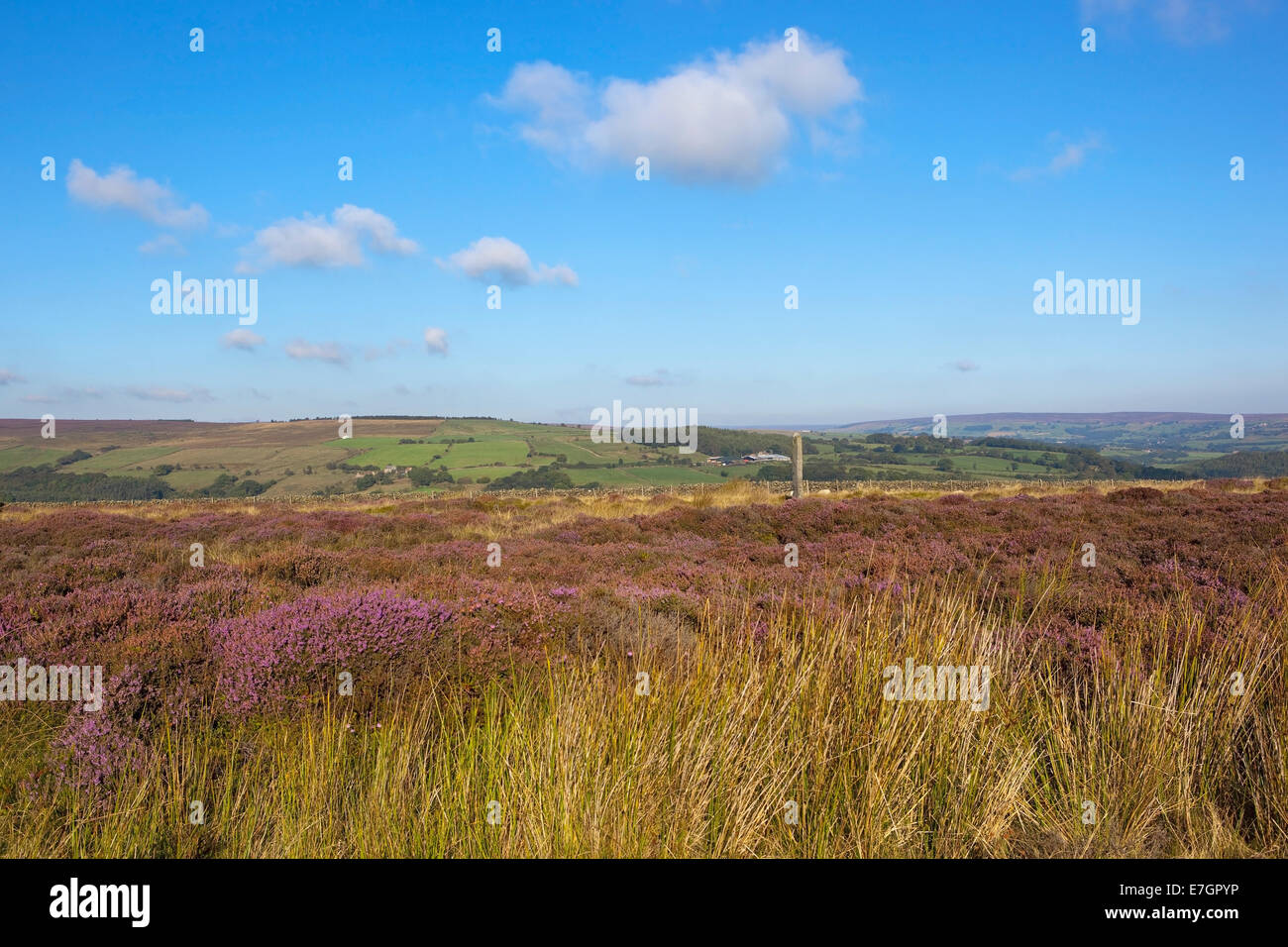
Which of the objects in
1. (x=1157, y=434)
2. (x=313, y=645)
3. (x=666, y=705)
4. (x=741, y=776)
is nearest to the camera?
(x=741, y=776)

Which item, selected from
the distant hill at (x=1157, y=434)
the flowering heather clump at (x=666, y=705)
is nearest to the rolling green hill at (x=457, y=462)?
the distant hill at (x=1157, y=434)

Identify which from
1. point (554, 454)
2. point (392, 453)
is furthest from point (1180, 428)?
point (392, 453)

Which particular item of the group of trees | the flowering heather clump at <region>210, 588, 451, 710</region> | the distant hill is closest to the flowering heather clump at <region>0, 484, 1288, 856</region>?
Result: the flowering heather clump at <region>210, 588, 451, 710</region>

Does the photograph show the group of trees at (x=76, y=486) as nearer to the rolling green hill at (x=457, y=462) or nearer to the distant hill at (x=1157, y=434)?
the rolling green hill at (x=457, y=462)

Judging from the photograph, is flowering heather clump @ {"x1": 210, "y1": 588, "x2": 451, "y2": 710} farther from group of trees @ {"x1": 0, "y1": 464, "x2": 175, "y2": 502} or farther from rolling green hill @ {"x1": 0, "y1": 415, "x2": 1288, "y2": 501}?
group of trees @ {"x1": 0, "y1": 464, "x2": 175, "y2": 502}

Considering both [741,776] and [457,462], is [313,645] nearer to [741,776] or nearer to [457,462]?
[741,776]

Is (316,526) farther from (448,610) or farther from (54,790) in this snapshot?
(54,790)

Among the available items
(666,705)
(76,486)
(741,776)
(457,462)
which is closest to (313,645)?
(666,705)

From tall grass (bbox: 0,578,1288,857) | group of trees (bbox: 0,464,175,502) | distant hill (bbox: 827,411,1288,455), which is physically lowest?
group of trees (bbox: 0,464,175,502)
